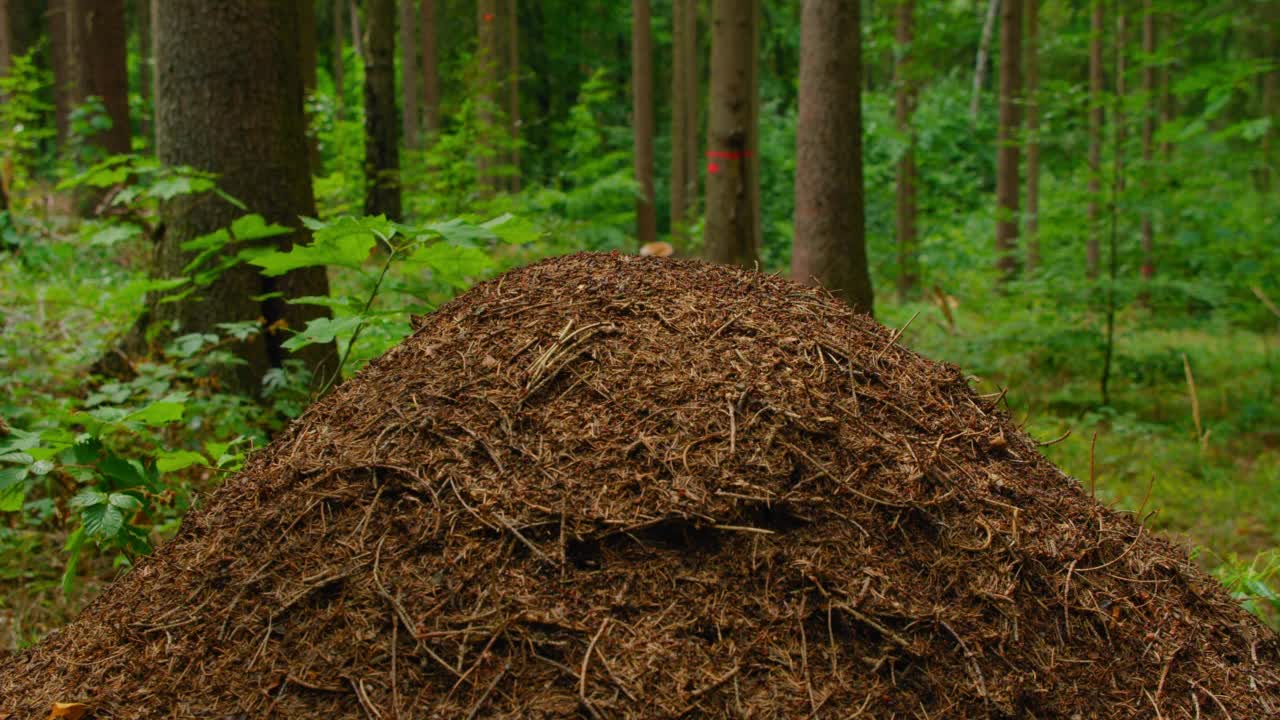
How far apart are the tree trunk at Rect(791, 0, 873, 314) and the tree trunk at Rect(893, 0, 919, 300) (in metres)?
5.03

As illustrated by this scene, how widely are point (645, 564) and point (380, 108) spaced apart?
995 centimetres

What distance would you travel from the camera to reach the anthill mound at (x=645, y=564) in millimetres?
1916

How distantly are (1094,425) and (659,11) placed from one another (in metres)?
24.9

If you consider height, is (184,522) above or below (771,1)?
below

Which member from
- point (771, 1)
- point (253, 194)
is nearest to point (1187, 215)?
point (253, 194)

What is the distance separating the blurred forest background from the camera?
339cm

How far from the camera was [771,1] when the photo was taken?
26.6 meters

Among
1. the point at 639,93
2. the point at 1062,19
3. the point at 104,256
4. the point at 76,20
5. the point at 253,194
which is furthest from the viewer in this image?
the point at 1062,19

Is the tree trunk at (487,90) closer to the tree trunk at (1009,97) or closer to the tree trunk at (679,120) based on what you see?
the tree trunk at (679,120)

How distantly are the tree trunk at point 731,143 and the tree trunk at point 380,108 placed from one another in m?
4.57

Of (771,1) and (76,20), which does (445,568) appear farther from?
(771,1)

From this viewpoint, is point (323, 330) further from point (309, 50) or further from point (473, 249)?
point (309, 50)

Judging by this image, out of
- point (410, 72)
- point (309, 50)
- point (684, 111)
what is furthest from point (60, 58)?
point (684, 111)

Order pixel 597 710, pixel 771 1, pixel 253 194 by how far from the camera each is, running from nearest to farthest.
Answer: pixel 597 710 < pixel 253 194 < pixel 771 1
